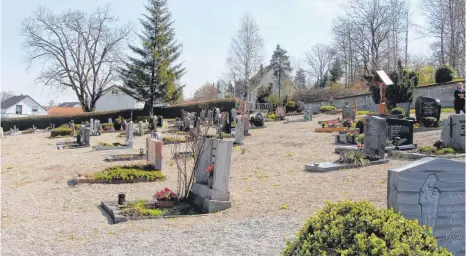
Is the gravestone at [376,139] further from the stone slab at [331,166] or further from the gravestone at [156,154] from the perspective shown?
the gravestone at [156,154]

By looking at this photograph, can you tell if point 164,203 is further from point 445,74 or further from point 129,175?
point 445,74

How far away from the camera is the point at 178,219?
27.8ft

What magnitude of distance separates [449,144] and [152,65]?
3759cm

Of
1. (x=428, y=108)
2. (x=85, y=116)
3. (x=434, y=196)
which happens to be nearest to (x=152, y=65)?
(x=85, y=116)

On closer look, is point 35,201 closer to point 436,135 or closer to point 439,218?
point 439,218

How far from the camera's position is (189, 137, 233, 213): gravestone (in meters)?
9.30

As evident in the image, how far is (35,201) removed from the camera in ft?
35.8

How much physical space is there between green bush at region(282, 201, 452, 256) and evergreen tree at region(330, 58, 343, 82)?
58.4 m

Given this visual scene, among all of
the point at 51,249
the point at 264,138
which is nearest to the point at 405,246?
the point at 51,249

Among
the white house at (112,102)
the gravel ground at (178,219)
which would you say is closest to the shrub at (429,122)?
the gravel ground at (178,219)

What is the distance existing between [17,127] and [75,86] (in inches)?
322

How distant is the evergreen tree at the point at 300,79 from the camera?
6900 cm

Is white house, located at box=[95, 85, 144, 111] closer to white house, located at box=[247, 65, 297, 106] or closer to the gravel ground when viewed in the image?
white house, located at box=[247, 65, 297, 106]

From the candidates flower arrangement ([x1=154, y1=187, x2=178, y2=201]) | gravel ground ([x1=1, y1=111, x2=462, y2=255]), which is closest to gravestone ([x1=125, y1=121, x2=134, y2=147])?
gravel ground ([x1=1, y1=111, x2=462, y2=255])
